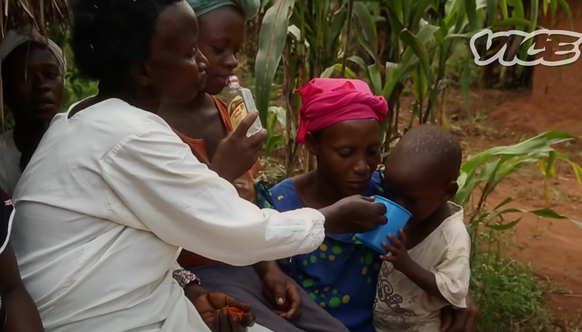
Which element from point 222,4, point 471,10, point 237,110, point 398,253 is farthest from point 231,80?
point 471,10

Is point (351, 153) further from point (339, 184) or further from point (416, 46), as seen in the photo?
point (416, 46)

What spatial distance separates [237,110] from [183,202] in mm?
390

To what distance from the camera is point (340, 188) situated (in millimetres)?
2006

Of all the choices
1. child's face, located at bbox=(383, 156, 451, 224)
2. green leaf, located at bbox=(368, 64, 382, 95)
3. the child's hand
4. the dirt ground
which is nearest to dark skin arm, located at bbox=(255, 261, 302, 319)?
the child's hand

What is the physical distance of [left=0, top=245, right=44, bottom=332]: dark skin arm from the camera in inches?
53.2

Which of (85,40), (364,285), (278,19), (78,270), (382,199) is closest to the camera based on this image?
(78,270)

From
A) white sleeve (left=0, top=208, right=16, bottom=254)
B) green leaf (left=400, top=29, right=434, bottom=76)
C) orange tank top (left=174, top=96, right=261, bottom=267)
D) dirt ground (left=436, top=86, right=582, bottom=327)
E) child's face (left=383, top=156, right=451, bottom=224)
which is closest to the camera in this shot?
white sleeve (left=0, top=208, right=16, bottom=254)

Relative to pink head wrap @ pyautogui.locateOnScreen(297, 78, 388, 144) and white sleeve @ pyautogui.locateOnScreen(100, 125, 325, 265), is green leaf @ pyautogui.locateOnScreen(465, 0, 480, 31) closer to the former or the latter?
pink head wrap @ pyautogui.locateOnScreen(297, 78, 388, 144)

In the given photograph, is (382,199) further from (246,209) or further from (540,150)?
(540,150)

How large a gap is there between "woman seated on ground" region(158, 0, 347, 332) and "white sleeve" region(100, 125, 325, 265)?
0.32m

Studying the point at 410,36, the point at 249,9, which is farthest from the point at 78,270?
the point at 410,36

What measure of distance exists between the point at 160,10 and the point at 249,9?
0.53 metres

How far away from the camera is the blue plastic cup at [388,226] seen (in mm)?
1838

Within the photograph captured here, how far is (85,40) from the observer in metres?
1.50
